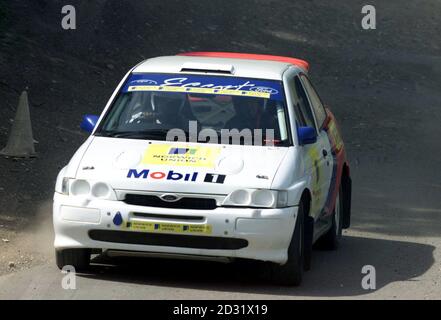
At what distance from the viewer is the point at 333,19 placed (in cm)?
2723

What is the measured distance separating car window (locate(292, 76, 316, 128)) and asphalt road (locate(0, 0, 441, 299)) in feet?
4.23

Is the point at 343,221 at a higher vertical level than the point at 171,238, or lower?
lower

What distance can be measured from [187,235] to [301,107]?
2.13m

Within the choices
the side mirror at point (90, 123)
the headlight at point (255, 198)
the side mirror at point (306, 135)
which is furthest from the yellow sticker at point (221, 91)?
the headlight at point (255, 198)

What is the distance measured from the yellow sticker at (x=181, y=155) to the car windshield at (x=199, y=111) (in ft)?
0.74

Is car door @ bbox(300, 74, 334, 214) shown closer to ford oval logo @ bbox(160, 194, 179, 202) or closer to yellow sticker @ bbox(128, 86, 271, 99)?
yellow sticker @ bbox(128, 86, 271, 99)

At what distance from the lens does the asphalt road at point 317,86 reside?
848 cm

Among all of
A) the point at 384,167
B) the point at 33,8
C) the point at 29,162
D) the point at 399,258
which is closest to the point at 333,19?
the point at 33,8

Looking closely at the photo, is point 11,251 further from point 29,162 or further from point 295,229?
point 29,162

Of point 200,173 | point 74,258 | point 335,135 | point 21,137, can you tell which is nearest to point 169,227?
point 200,173

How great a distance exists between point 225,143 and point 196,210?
3.06 feet

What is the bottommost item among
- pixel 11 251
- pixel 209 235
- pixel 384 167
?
pixel 384 167

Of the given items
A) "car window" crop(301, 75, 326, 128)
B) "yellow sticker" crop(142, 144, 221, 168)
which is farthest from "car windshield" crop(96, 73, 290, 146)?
"car window" crop(301, 75, 326, 128)

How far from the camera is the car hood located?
7.84 m
